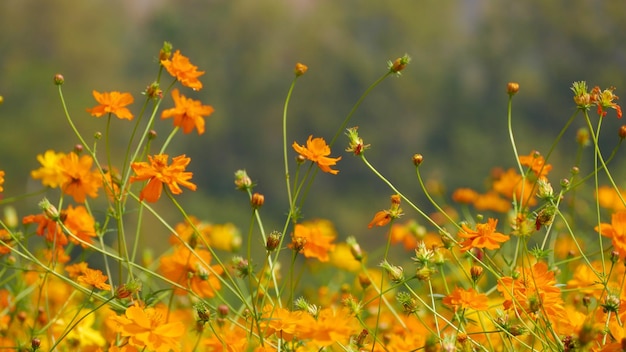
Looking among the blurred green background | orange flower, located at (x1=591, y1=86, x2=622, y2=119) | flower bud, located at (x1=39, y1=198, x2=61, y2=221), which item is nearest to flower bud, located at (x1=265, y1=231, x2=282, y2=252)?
flower bud, located at (x1=39, y1=198, x2=61, y2=221)

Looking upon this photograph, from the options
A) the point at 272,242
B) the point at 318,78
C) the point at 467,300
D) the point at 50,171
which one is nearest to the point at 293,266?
the point at 272,242

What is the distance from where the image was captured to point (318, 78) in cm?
1303

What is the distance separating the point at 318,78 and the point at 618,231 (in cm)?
1244

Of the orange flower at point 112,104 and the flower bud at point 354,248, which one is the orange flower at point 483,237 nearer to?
the flower bud at point 354,248

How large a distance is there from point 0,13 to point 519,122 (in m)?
7.69

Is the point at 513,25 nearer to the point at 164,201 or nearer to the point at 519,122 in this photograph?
the point at 519,122

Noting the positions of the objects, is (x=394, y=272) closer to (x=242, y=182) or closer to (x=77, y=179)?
(x=242, y=182)

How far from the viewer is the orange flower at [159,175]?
75 cm

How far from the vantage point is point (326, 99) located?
497 inches

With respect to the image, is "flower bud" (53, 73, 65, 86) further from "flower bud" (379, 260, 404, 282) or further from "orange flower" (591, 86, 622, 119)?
"orange flower" (591, 86, 622, 119)

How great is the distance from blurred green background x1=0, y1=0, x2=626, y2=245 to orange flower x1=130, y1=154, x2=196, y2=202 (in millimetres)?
9502

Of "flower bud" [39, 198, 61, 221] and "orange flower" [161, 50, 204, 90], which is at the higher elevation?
"orange flower" [161, 50, 204, 90]

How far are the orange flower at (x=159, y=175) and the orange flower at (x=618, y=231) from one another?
36 cm

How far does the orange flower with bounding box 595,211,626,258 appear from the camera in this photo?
0.69 meters
